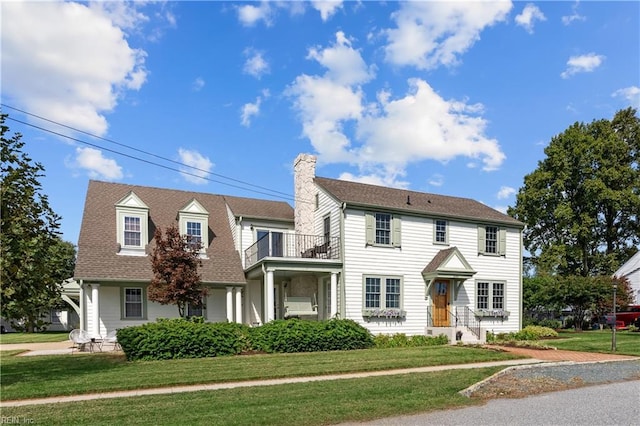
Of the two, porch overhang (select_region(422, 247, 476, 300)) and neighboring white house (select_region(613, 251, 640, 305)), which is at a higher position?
porch overhang (select_region(422, 247, 476, 300))

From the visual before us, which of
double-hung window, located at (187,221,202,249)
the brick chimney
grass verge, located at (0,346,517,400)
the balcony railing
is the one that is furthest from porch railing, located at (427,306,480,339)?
double-hung window, located at (187,221,202,249)

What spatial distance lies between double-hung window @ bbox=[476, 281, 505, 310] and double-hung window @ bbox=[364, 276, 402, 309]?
13.9 ft

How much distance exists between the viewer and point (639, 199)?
34688 millimetres

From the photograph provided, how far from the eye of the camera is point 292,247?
874 inches

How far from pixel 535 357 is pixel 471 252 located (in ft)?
26.6

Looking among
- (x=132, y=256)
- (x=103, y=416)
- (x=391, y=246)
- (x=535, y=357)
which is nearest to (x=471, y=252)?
(x=391, y=246)

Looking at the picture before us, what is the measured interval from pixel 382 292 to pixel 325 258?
274 centimetres

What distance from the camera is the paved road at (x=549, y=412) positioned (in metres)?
6.73

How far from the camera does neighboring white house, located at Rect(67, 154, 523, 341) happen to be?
63.2ft

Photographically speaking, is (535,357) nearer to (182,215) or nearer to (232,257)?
(232,257)

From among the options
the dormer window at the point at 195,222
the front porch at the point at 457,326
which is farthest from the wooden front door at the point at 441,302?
the dormer window at the point at 195,222

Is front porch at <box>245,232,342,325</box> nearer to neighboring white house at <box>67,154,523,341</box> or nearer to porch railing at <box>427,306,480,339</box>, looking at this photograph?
neighboring white house at <box>67,154,523,341</box>

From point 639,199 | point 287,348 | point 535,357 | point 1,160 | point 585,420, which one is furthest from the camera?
point 639,199

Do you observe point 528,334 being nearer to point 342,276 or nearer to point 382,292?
point 382,292
